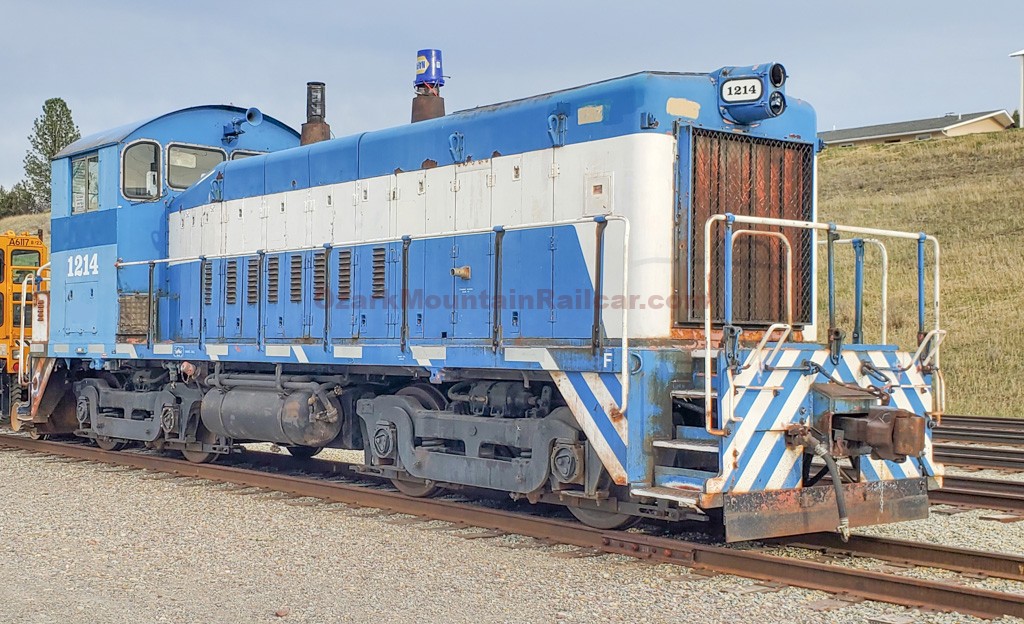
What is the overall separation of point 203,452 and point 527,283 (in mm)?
4953

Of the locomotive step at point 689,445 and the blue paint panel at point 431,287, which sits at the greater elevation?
the blue paint panel at point 431,287

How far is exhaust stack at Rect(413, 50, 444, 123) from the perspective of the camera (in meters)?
9.19

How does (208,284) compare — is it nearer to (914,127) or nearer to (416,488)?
(416,488)

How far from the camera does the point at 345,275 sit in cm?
924

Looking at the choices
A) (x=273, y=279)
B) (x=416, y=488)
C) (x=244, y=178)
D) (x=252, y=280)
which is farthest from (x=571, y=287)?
(x=244, y=178)

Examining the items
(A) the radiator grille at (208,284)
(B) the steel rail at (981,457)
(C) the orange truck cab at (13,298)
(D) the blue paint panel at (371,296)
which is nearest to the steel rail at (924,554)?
(D) the blue paint panel at (371,296)

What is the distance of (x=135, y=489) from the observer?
9.59 m

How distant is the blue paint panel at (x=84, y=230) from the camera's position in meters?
11.3

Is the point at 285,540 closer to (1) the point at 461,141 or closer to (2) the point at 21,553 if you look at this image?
(2) the point at 21,553

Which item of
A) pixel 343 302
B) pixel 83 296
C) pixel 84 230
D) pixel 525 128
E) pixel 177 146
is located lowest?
pixel 343 302

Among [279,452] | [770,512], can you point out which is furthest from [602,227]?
[279,452]

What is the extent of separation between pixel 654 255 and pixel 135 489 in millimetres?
5517

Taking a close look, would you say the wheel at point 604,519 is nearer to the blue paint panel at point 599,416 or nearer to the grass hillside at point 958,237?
the blue paint panel at point 599,416

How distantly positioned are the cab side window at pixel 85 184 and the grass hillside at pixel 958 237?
14.7 meters
